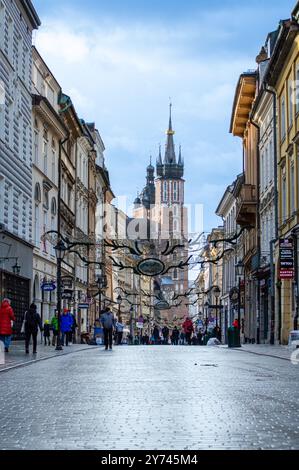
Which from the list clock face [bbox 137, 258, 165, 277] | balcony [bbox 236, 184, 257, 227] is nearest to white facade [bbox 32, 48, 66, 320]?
clock face [bbox 137, 258, 165, 277]

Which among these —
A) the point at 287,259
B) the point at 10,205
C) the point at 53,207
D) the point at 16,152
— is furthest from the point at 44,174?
the point at 287,259

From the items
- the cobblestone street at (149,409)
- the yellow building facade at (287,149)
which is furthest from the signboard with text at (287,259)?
the cobblestone street at (149,409)

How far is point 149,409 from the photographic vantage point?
11.9 metres

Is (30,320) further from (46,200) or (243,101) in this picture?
(243,101)

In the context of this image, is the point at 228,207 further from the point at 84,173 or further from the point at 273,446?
the point at 273,446

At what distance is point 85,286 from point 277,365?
4765cm

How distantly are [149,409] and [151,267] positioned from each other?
2549 centimetres

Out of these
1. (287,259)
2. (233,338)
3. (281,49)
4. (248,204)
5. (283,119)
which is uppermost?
(281,49)

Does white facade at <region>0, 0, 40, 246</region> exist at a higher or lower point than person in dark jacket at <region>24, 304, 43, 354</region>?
higher

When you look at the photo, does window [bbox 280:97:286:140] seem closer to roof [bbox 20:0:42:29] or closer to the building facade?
the building facade

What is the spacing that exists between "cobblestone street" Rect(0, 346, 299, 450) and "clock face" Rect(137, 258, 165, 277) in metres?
16.5

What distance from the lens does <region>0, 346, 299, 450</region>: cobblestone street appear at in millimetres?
8992

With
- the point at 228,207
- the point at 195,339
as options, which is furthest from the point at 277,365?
the point at 228,207

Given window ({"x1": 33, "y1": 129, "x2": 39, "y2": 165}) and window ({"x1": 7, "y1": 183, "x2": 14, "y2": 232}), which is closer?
window ({"x1": 7, "y1": 183, "x2": 14, "y2": 232})
